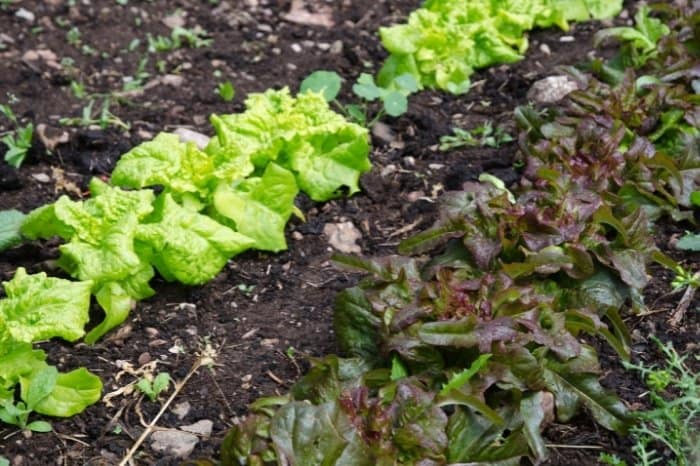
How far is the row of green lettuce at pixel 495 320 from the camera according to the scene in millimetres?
2646

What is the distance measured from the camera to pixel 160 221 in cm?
349

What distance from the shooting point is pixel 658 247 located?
3734mm

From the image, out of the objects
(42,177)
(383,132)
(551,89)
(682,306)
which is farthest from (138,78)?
(682,306)

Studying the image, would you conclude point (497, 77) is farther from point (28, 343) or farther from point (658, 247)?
point (28, 343)

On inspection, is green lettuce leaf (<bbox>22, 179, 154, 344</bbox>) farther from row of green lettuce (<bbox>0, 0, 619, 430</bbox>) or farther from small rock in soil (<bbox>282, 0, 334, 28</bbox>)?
small rock in soil (<bbox>282, 0, 334, 28</bbox>)

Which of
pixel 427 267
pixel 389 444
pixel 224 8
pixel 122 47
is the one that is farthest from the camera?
pixel 224 8

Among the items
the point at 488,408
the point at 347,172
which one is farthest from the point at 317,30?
the point at 488,408

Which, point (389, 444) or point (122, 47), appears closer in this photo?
point (389, 444)

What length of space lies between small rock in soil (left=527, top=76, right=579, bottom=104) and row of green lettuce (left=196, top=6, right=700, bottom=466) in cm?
60

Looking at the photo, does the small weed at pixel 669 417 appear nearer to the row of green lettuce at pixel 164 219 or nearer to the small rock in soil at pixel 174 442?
the small rock in soil at pixel 174 442

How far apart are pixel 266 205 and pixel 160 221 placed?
41 cm

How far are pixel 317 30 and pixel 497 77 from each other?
956 mm

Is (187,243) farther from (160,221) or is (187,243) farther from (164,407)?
(164,407)

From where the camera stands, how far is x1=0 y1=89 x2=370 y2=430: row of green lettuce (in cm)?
303
